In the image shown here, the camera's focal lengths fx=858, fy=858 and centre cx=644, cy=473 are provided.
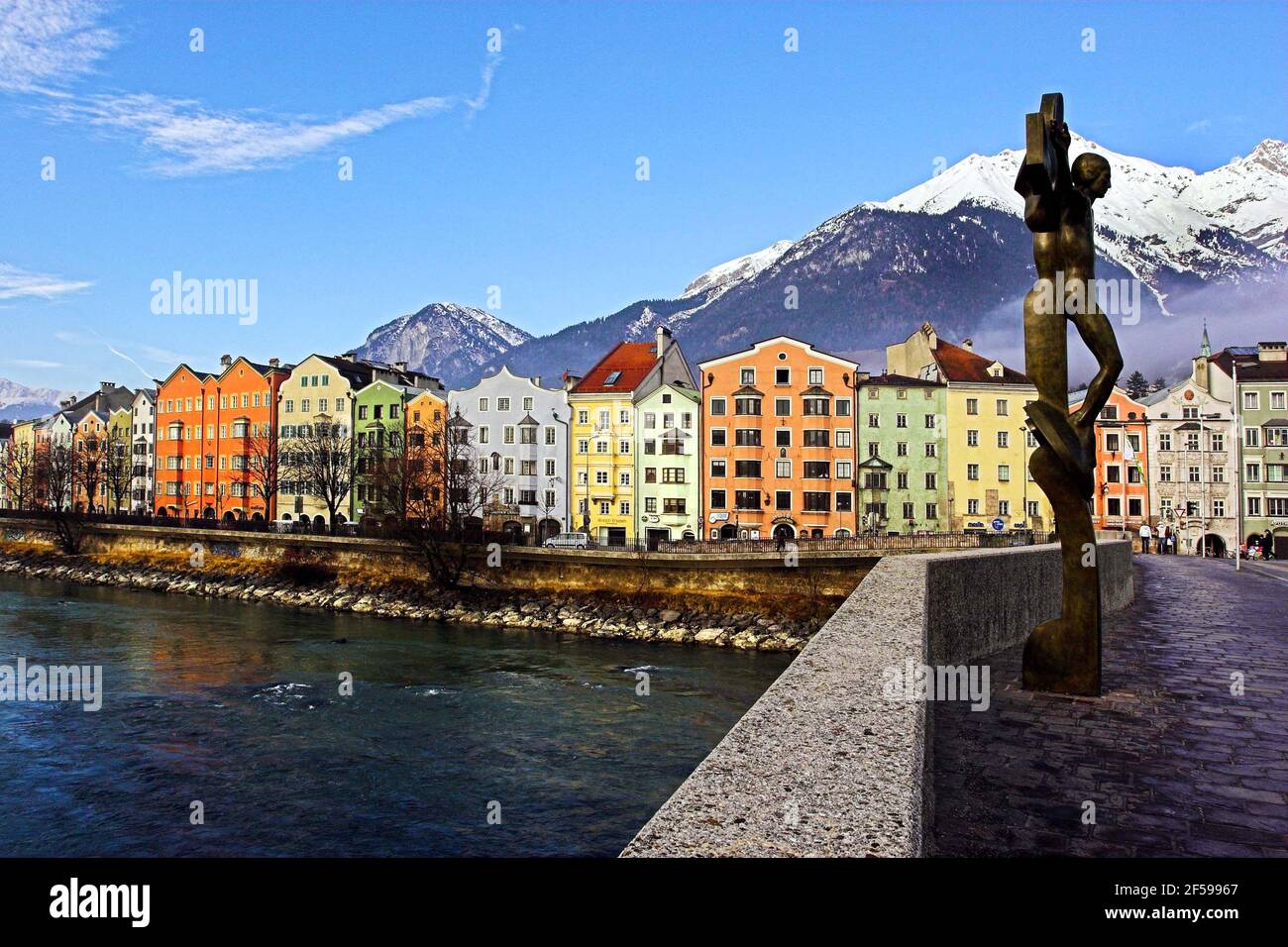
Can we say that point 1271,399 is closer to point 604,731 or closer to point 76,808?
point 604,731

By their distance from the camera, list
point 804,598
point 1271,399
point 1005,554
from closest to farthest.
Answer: point 1005,554
point 804,598
point 1271,399

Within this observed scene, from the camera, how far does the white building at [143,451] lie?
→ 89250mm

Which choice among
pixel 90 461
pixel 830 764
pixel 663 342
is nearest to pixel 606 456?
pixel 663 342

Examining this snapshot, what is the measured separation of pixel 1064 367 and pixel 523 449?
2277 inches

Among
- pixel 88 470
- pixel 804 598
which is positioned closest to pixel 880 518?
pixel 804 598

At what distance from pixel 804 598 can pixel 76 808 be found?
101ft

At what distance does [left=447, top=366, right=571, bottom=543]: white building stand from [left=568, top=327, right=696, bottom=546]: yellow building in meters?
1.17

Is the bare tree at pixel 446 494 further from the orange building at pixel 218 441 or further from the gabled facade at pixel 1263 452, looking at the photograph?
the gabled facade at pixel 1263 452

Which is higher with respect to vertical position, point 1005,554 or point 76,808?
point 1005,554

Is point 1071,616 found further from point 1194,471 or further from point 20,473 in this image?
point 20,473

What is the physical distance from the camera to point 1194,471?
65.6m

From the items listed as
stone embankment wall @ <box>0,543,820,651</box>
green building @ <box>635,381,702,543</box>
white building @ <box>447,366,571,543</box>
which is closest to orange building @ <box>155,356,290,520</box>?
stone embankment wall @ <box>0,543,820,651</box>

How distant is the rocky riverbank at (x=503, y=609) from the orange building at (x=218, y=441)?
1795cm
